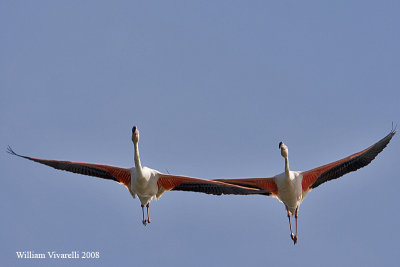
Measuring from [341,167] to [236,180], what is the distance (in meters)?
3.19

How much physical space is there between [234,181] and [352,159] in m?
3.57

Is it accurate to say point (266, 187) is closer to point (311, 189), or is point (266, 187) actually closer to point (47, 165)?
point (311, 189)

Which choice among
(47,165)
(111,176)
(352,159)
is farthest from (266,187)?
(47,165)

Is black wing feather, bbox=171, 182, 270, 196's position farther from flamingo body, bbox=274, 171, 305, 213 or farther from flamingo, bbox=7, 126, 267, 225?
flamingo body, bbox=274, 171, 305, 213

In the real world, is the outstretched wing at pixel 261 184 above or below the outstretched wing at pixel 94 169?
below

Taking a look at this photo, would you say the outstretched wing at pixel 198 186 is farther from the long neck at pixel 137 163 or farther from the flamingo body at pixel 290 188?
the long neck at pixel 137 163

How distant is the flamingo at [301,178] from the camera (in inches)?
1135

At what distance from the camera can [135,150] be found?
28312 millimetres

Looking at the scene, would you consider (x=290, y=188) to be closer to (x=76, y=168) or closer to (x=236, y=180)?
(x=236, y=180)

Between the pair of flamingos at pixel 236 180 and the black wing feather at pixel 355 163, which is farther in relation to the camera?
the black wing feather at pixel 355 163

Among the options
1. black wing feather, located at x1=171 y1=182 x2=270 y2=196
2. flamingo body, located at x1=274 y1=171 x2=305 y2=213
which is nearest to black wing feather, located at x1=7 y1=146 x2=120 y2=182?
black wing feather, located at x1=171 y1=182 x2=270 y2=196

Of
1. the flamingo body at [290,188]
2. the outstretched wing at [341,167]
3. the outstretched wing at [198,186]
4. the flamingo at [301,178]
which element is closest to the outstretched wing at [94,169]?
the outstretched wing at [198,186]

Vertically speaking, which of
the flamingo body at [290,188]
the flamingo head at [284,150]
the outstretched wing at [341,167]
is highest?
the flamingo head at [284,150]

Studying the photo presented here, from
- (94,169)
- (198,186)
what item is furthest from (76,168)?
(198,186)
